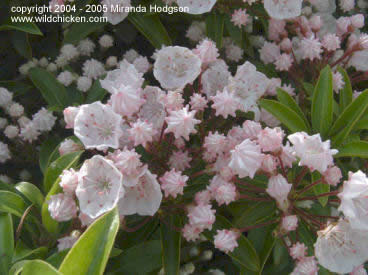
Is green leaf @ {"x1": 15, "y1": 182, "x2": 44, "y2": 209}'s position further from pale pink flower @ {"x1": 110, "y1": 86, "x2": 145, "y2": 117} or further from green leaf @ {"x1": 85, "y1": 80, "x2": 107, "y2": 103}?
green leaf @ {"x1": 85, "y1": 80, "x2": 107, "y2": 103}

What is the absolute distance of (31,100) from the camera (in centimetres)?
263

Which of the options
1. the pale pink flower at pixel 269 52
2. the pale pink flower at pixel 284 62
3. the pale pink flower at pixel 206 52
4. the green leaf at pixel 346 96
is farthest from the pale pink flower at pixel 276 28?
the pale pink flower at pixel 206 52

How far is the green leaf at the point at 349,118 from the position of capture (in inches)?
72.5

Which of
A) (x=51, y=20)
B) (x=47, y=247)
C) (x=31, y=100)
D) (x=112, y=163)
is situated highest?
(x=51, y=20)

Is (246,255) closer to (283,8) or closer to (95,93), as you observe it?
(95,93)

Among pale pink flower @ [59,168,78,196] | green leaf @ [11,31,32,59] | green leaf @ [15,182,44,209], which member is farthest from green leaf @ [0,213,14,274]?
green leaf @ [11,31,32,59]

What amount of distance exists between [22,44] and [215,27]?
1057 millimetres

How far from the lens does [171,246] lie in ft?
6.19

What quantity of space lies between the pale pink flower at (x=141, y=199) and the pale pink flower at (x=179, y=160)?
0.59 ft

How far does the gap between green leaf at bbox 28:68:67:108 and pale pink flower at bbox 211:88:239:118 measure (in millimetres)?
927

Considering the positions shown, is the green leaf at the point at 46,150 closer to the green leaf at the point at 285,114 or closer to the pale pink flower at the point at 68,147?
the pale pink flower at the point at 68,147

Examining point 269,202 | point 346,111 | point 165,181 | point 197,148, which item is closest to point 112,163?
point 165,181

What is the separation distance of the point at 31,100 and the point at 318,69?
1617 mm

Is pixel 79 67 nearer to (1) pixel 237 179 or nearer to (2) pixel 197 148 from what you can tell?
(2) pixel 197 148
